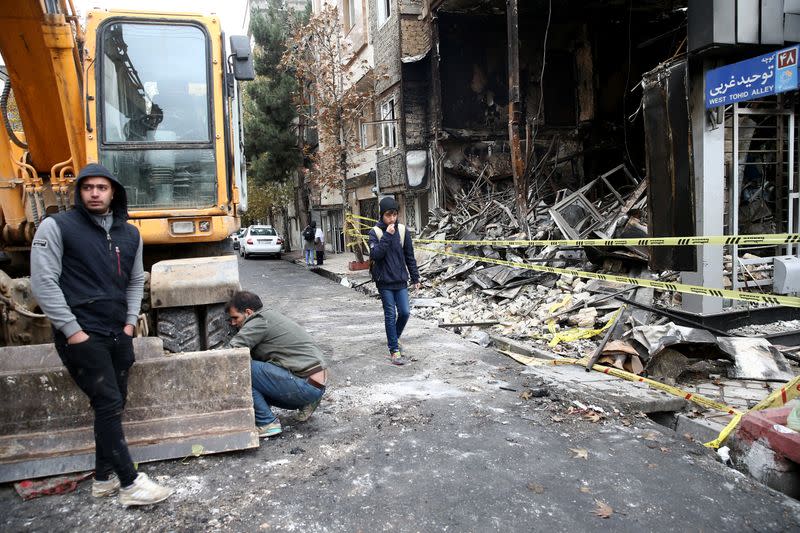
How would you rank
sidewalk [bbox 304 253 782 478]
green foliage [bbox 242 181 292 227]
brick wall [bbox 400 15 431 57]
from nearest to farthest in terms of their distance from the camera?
1. sidewalk [bbox 304 253 782 478]
2. brick wall [bbox 400 15 431 57]
3. green foliage [bbox 242 181 292 227]

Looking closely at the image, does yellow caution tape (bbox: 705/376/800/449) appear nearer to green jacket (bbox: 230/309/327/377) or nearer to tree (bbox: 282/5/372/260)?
green jacket (bbox: 230/309/327/377)

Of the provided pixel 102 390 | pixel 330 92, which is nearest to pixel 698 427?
pixel 102 390

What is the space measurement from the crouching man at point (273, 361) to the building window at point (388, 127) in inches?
556

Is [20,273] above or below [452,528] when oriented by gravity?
above

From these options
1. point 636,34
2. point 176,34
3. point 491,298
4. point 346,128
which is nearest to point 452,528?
point 176,34

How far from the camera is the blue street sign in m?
5.74

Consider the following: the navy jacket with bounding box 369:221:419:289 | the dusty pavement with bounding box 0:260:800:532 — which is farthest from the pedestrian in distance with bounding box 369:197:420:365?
the dusty pavement with bounding box 0:260:800:532

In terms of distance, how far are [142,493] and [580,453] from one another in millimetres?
2807

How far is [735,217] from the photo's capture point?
6.93m

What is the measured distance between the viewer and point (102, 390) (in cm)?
317

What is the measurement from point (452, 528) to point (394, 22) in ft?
53.1

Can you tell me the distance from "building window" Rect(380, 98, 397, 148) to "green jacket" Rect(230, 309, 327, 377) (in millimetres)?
14092

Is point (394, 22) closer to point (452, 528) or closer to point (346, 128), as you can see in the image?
point (346, 128)

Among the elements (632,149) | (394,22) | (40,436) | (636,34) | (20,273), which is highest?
(394,22)
